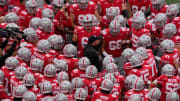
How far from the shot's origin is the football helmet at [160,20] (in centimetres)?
969

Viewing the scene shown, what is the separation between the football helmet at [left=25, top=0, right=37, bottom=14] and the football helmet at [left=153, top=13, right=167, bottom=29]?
3.20m

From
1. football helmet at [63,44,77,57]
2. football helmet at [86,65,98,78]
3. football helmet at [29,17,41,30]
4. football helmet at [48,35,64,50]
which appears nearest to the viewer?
football helmet at [86,65,98,78]

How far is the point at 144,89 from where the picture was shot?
25.9 ft

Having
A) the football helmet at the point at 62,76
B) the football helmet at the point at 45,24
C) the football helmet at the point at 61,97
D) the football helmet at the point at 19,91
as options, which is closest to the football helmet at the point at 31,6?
the football helmet at the point at 45,24

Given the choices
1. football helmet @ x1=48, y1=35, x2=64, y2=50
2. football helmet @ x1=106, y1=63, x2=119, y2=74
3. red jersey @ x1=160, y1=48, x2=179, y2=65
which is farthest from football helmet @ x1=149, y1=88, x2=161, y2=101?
football helmet @ x1=48, y1=35, x2=64, y2=50

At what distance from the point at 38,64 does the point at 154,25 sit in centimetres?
324

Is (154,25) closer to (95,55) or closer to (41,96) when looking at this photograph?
(95,55)

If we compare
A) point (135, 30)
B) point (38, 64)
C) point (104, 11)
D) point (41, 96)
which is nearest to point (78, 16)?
point (104, 11)

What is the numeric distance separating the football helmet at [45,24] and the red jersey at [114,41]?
1.37 metres

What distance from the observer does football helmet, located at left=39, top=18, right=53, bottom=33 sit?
9.67 metres

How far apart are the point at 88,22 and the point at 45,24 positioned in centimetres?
108

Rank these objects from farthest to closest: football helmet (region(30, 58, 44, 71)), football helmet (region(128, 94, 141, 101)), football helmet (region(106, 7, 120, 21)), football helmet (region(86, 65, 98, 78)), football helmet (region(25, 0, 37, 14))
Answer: football helmet (region(25, 0, 37, 14))
football helmet (region(106, 7, 120, 21))
football helmet (region(30, 58, 44, 71))
football helmet (region(86, 65, 98, 78))
football helmet (region(128, 94, 141, 101))

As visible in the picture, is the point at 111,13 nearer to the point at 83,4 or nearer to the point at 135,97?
the point at 83,4

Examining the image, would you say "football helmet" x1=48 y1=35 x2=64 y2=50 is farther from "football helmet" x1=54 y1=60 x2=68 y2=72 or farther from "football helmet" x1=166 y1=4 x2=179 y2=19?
"football helmet" x1=166 y1=4 x2=179 y2=19
